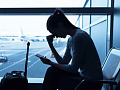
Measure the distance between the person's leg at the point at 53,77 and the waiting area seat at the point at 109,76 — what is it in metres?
0.20

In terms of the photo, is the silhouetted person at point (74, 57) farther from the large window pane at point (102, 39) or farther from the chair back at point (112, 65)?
the large window pane at point (102, 39)

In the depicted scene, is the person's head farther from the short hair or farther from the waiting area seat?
the waiting area seat

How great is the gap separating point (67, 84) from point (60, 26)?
19.6 inches

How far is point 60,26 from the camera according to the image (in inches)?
42.7

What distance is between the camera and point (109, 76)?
126 centimetres

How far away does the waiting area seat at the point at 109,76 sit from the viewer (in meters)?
1.01

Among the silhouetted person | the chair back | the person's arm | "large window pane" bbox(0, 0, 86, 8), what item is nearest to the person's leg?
the silhouetted person

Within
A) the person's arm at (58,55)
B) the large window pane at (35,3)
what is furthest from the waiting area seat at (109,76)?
the large window pane at (35,3)

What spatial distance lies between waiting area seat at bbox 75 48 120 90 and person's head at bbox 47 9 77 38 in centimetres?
41

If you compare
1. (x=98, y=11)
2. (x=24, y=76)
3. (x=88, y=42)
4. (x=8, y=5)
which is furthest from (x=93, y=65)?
(x=8, y=5)

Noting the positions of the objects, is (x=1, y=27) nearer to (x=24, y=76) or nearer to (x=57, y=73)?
(x=24, y=76)

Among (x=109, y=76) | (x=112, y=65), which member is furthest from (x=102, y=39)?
(x=109, y=76)

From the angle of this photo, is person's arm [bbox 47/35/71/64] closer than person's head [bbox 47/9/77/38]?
No

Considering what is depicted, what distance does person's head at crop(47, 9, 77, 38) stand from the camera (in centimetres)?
107
